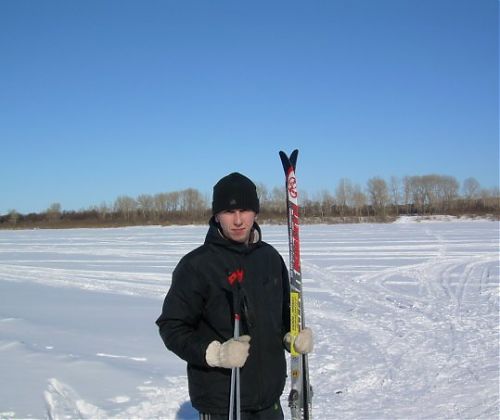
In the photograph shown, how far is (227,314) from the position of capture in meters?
2.19

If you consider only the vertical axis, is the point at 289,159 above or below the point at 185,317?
above

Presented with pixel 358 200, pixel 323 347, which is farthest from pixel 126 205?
pixel 323 347

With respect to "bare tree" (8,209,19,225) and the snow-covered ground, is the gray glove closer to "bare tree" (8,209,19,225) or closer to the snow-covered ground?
the snow-covered ground

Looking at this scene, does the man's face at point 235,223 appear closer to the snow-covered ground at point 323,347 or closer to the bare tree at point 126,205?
the snow-covered ground at point 323,347

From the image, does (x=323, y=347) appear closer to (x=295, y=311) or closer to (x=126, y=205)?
(x=295, y=311)

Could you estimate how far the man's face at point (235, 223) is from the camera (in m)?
2.28

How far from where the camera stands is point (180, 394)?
4.45 meters

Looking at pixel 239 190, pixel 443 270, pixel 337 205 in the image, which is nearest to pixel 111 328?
pixel 239 190

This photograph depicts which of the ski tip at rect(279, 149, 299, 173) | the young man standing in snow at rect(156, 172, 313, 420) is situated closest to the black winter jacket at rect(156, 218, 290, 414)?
the young man standing in snow at rect(156, 172, 313, 420)

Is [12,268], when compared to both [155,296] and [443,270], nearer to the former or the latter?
[155,296]

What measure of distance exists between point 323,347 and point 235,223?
436 cm

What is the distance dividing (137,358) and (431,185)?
85.3 m

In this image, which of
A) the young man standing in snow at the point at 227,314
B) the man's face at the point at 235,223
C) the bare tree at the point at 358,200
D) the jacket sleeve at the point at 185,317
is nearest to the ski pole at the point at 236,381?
the young man standing in snow at the point at 227,314

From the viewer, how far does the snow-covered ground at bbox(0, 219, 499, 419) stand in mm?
4176
